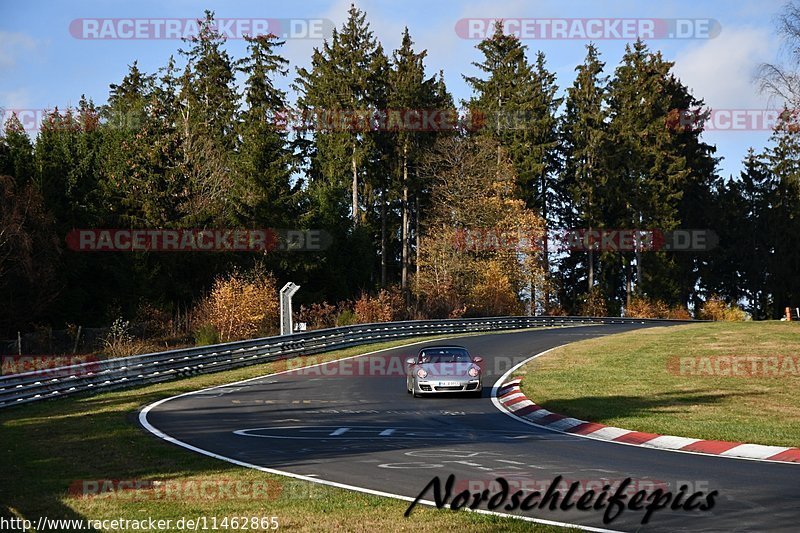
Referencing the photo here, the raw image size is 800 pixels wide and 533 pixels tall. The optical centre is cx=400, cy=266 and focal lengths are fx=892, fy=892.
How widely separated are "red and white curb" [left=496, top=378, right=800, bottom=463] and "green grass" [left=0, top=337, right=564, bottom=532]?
6275 mm

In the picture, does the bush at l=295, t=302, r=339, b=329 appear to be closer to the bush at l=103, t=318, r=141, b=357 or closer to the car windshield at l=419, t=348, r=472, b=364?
the bush at l=103, t=318, r=141, b=357

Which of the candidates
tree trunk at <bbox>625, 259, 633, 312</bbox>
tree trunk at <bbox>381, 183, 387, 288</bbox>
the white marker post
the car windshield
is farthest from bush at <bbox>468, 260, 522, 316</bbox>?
the car windshield

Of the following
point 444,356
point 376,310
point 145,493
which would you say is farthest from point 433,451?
point 376,310

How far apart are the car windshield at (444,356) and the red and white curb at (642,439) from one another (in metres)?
2.87

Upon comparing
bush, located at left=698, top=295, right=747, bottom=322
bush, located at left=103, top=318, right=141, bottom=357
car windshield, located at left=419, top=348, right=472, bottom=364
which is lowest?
bush, located at left=698, top=295, right=747, bottom=322

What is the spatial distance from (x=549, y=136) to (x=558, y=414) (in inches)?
2552

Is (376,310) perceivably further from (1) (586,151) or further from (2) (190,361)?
(1) (586,151)

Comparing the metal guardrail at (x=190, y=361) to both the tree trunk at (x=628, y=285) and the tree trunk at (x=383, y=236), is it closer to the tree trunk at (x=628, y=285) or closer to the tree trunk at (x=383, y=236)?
the tree trunk at (x=383, y=236)

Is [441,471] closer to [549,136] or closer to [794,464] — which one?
[794,464]

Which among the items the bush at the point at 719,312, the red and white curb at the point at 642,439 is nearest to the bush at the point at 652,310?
the bush at the point at 719,312

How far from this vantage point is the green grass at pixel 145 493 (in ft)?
30.5

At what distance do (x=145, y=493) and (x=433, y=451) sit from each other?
190 inches

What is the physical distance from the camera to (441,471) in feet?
39.8

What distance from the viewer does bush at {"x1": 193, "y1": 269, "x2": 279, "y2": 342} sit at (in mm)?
42312
